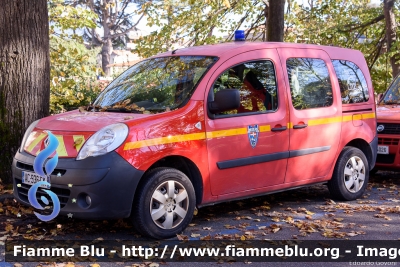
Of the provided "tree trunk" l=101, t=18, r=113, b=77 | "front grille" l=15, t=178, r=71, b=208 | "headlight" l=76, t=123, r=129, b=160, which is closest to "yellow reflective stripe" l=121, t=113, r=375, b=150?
"headlight" l=76, t=123, r=129, b=160

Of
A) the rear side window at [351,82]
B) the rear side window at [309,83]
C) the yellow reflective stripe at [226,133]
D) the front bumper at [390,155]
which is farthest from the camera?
the front bumper at [390,155]

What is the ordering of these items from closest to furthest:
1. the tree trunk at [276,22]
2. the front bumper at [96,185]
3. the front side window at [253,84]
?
1. the front bumper at [96,185]
2. the front side window at [253,84]
3. the tree trunk at [276,22]

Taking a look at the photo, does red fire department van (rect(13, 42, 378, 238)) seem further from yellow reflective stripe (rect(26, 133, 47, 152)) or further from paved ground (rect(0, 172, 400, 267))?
paved ground (rect(0, 172, 400, 267))

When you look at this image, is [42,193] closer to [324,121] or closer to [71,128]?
[71,128]

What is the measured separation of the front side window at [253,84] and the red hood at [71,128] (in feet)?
3.86

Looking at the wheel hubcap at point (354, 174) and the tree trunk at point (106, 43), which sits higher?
the tree trunk at point (106, 43)

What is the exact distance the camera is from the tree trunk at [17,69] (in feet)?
24.7

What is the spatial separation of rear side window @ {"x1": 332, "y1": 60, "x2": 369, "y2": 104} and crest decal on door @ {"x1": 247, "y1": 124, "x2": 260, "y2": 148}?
1.68 m

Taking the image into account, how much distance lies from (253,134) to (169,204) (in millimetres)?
1279

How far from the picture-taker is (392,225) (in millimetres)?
6555

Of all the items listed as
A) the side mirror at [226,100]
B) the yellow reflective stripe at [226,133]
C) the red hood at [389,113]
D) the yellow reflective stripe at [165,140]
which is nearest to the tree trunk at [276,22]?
the red hood at [389,113]

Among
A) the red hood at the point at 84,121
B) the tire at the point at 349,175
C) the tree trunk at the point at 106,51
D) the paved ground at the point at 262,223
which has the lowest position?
the paved ground at the point at 262,223

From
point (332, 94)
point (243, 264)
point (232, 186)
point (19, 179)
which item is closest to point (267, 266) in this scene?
point (243, 264)

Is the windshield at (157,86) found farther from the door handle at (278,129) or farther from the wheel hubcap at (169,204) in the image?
the door handle at (278,129)
